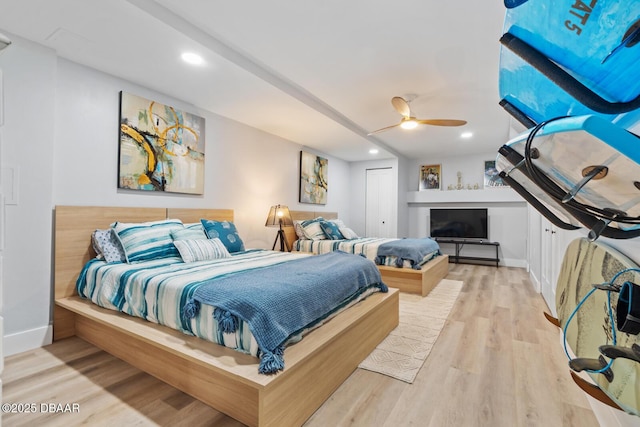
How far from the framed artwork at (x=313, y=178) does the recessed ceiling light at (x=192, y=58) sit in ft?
9.45

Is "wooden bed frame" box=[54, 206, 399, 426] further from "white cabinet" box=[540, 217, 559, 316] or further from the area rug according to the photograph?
"white cabinet" box=[540, 217, 559, 316]

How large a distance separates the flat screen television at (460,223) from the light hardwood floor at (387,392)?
13.3ft

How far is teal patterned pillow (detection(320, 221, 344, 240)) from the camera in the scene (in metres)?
5.01

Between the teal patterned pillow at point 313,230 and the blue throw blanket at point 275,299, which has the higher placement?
the teal patterned pillow at point 313,230

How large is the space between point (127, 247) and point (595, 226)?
2.91 m

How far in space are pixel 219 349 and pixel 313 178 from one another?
4.35 metres

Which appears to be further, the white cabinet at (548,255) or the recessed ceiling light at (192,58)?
the white cabinet at (548,255)

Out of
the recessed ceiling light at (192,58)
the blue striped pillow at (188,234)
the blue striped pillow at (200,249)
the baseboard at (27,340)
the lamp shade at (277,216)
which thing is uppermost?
the recessed ceiling light at (192,58)

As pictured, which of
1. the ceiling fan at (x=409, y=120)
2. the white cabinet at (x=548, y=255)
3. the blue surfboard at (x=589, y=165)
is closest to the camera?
the blue surfboard at (x=589, y=165)

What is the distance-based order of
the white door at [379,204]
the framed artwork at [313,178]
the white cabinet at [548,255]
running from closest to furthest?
the white cabinet at [548,255], the framed artwork at [313,178], the white door at [379,204]

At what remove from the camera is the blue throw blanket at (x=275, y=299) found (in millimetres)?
1503

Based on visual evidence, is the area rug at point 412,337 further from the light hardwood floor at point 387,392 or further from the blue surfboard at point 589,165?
the blue surfboard at point 589,165

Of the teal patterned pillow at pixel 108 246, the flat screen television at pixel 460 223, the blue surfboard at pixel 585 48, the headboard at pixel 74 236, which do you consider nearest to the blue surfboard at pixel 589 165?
the blue surfboard at pixel 585 48

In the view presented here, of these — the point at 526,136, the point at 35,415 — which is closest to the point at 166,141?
the point at 35,415
